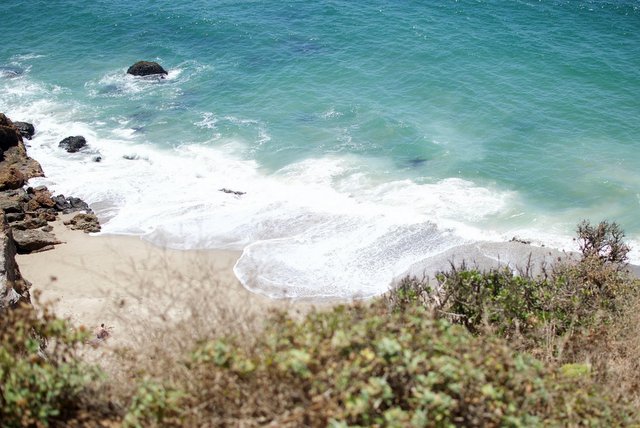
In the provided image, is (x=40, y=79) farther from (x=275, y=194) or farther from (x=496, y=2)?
(x=496, y=2)

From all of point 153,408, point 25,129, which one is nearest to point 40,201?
point 25,129

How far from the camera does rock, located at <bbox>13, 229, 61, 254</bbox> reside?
58.7 ft

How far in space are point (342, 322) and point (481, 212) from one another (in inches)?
586

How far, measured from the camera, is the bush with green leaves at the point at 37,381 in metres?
5.79

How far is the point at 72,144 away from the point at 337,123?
36.8ft

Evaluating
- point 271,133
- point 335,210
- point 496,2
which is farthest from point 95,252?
point 496,2

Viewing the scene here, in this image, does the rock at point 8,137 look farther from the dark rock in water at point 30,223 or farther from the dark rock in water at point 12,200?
the dark rock in water at point 30,223

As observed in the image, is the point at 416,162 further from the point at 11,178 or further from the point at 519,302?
the point at 11,178

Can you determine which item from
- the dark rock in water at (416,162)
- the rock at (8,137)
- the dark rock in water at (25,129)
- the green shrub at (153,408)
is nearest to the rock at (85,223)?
the rock at (8,137)

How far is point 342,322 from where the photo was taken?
20.7 feet

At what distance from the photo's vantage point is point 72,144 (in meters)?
25.5

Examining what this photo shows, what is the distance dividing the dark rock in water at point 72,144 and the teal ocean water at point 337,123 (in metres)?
0.44

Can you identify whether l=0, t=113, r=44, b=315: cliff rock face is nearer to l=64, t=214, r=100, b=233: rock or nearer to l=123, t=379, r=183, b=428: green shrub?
l=64, t=214, r=100, b=233: rock

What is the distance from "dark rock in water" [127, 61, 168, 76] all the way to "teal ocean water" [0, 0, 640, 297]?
52cm
